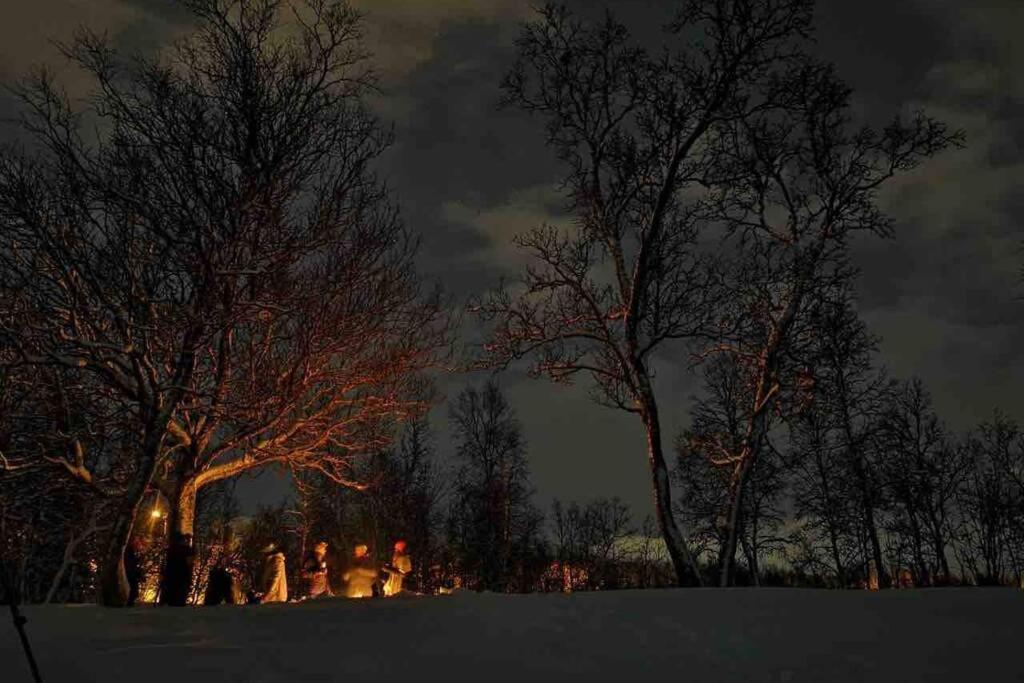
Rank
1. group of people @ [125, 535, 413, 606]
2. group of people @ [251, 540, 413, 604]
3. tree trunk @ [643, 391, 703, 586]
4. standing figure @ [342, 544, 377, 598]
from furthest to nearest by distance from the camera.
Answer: standing figure @ [342, 544, 377, 598]
group of people @ [251, 540, 413, 604]
tree trunk @ [643, 391, 703, 586]
group of people @ [125, 535, 413, 606]

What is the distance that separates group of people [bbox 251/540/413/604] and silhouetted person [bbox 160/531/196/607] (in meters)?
2.22

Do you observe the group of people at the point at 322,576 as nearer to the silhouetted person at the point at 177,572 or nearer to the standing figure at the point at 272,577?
the standing figure at the point at 272,577

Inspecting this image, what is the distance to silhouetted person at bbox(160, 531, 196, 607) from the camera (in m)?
11.7

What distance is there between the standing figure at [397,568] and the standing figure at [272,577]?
80.8 inches

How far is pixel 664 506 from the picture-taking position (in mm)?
13812

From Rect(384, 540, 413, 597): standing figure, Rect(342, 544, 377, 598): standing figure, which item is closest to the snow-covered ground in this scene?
Rect(384, 540, 413, 597): standing figure

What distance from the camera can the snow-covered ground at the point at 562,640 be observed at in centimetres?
559

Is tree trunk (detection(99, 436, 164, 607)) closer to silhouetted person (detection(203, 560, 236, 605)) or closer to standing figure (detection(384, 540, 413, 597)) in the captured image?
silhouetted person (detection(203, 560, 236, 605))

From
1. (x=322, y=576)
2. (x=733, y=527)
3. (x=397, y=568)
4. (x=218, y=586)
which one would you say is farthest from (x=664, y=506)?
(x=218, y=586)

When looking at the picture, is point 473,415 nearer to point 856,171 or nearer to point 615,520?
point 615,520

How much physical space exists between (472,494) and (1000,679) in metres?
30.5

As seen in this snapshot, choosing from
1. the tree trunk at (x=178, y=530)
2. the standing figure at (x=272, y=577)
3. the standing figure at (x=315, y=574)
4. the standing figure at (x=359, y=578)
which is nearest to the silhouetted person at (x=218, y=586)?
the tree trunk at (x=178, y=530)

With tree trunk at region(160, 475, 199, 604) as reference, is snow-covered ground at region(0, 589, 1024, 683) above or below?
below

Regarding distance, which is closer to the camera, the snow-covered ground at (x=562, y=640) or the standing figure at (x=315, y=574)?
the snow-covered ground at (x=562, y=640)
